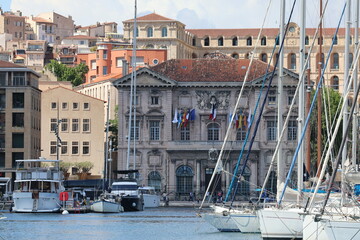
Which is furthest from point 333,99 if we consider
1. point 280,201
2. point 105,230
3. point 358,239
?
point 358,239

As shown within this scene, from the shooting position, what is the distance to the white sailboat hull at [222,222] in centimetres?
6700

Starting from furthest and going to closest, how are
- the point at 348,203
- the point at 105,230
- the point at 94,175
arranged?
the point at 94,175
the point at 105,230
the point at 348,203

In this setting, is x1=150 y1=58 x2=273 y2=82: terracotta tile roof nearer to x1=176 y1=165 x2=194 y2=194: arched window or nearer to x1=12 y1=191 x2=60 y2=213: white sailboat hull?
x1=176 y1=165 x2=194 y2=194: arched window

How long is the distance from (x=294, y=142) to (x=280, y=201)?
66.3 meters

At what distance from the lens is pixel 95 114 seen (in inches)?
6024

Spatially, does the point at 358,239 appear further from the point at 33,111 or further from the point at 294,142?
the point at 33,111

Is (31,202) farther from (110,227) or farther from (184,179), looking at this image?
(184,179)

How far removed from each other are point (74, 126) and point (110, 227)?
245ft

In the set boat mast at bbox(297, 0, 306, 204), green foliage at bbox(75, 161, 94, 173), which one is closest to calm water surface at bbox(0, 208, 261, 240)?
boat mast at bbox(297, 0, 306, 204)

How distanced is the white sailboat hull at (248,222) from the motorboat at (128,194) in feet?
117

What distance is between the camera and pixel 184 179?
130000 mm

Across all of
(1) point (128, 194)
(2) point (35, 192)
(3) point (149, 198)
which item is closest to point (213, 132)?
(3) point (149, 198)

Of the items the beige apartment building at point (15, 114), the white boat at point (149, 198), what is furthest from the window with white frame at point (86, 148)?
the white boat at point (149, 198)

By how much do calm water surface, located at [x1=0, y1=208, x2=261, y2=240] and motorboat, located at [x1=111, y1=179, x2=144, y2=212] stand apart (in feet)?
8.09
